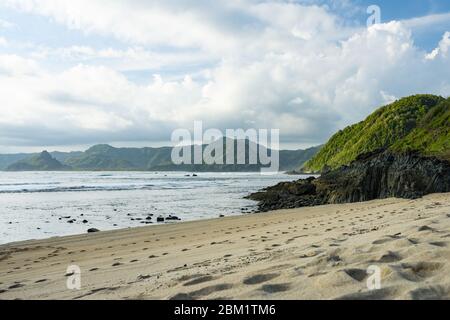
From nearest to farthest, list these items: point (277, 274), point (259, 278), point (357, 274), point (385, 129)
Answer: point (357, 274) → point (259, 278) → point (277, 274) → point (385, 129)

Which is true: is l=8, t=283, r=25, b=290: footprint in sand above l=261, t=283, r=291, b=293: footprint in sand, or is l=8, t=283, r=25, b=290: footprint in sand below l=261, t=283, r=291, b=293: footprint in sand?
below

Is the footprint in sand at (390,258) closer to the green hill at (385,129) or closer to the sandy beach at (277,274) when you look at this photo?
the sandy beach at (277,274)

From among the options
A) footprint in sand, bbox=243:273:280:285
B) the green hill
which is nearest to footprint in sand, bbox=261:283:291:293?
footprint in sand, bbox=243:273:280:285

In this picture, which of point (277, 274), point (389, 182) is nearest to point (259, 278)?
point (277, 274)

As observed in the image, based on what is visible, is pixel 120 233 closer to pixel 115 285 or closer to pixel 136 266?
pixel 136 266

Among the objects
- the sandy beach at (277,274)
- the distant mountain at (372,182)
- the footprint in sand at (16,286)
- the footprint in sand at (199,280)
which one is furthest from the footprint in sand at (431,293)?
the distant mountain at (372,182)

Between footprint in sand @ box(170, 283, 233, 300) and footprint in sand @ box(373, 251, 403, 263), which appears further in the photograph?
footprint in sand @ box(373, 251, 403, 263)

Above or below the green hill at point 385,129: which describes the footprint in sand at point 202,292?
below

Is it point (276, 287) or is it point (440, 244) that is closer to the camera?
point (276, 287)

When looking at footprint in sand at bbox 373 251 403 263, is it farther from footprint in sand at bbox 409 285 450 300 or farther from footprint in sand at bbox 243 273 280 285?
footprint in sand at bbox 243 273 280 285

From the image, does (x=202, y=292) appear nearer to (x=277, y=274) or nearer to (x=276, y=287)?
(x=276, y=287)

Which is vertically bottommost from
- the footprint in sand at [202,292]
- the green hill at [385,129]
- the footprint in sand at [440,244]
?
the footprint in sand at [202,292]
